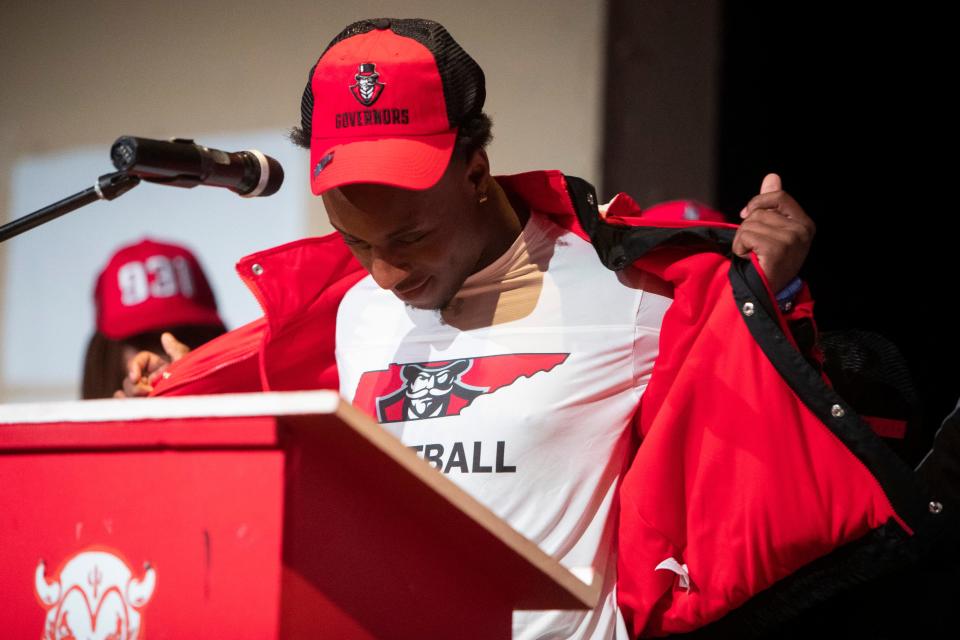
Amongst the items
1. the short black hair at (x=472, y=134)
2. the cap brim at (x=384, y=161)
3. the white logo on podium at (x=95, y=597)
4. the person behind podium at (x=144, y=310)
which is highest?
the short black hair at (x=472, y=134)

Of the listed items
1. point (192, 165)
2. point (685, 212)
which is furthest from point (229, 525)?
point (685, 212)

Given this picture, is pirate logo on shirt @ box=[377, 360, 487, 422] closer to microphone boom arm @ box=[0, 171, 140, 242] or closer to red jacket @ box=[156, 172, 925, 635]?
red jacket @ box=[156, 172, 925, 635]

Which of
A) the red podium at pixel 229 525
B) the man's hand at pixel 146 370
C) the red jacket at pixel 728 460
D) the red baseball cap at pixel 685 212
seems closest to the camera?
the red podium at pixel 229 525

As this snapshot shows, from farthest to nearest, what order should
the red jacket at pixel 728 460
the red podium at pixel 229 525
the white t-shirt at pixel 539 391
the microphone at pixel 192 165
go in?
the white t-shirt at pixel 539 391
the red jacket at pixel 728 460
the microphone at pixel 192 165
the red podium at pixel 229 525

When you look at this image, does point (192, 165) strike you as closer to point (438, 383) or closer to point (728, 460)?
point (438, 383)

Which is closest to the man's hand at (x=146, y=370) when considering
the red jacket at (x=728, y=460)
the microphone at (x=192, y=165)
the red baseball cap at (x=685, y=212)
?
the microphone at (x=192, y=165)

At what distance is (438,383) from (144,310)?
0.93 m

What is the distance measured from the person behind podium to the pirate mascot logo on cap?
913 mm

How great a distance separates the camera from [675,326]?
128cm

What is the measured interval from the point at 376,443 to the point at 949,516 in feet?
2.45

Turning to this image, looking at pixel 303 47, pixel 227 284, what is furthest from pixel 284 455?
pixel 303 47

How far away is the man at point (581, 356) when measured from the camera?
1.18m

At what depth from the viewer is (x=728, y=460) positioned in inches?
47.8

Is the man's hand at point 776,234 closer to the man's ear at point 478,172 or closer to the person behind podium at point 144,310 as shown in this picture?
the man's ear at point 478,172
